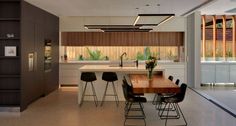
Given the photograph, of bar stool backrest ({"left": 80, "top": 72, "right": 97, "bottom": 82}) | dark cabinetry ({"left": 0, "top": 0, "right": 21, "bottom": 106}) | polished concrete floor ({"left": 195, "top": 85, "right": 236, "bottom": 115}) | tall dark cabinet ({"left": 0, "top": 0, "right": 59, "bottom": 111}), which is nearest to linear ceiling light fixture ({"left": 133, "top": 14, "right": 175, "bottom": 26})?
bar stool backrest ({"left": 80, "top": 72, "right": 97, "bottom": 82})

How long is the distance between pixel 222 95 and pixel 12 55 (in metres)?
6.11

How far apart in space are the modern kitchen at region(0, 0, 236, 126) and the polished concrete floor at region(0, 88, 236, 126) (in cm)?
2

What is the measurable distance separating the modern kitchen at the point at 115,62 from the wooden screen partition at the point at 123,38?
38 millimetres

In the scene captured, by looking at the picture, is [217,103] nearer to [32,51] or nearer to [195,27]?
[195,27]

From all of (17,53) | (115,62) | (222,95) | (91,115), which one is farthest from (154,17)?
(115,62)

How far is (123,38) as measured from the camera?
12.3 meters

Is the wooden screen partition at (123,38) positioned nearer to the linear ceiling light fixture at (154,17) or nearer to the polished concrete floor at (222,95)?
the polished concrete floor at (222,95)

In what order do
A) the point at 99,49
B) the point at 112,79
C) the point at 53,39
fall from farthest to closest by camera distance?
the point at 99,49 → the point at 53,39 → the point at 112,79

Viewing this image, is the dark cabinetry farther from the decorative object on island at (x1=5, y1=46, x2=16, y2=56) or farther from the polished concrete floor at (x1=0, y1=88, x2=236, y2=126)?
the polished concrete floor at (x1=0, y1=88, x2=236, y2=126)

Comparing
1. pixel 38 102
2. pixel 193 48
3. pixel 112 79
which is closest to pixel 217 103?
pixel 112 79

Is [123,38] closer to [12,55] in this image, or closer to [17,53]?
[17,53]

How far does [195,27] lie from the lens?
1144 centimetres

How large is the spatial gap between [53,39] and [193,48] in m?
4.96

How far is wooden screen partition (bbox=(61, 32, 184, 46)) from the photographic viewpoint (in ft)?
40.3
